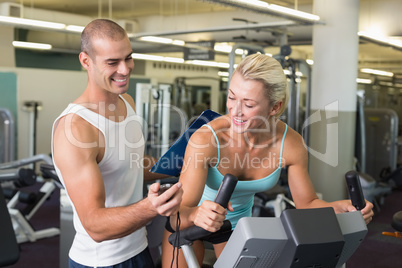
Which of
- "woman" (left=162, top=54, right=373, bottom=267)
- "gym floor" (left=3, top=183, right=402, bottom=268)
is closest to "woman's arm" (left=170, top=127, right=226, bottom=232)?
"woman" (left=162, top=54, right=373, bottom=267)

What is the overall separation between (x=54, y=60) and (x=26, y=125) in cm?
593

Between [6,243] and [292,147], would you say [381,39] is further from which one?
[6,243]

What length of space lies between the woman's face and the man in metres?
0.34

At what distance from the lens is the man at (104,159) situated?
1375mm

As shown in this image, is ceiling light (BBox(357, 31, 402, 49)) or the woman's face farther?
ceiling light (BBox(357, 31, 402, 49))

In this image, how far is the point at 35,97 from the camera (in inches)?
309

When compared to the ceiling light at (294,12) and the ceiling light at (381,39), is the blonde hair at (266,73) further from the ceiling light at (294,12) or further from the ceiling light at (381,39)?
the ceiling light at (381,39)

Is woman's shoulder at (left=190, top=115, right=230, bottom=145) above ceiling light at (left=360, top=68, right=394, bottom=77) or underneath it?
underneath

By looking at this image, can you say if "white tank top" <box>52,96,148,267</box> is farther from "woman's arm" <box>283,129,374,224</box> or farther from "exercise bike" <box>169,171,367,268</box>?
"woman's arm" <box>283,129,374,224</box>

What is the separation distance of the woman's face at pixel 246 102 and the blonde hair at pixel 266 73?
14 mm

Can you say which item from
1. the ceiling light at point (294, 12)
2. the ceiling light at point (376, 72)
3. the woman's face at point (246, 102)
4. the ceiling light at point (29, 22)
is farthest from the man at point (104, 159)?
the ceiling light at point (376, 72)

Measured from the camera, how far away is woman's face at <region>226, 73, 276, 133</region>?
1.58m

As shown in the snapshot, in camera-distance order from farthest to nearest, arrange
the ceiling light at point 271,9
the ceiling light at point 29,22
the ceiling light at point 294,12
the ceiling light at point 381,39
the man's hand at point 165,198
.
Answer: the ceiling light at point 381,39
the ceiling light at point 29,22
the ceiling light at point 294,12
the ceiling light at point 271,9
the man's hand at point 165,198

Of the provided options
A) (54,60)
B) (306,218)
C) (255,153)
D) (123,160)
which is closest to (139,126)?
(123,160)
